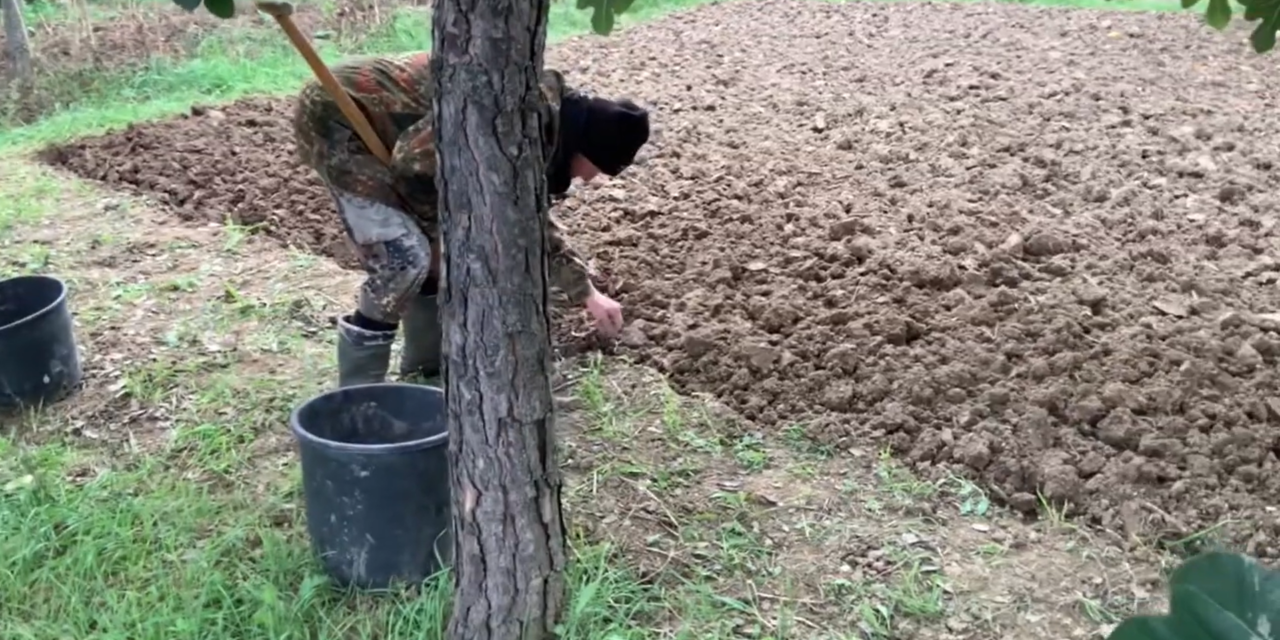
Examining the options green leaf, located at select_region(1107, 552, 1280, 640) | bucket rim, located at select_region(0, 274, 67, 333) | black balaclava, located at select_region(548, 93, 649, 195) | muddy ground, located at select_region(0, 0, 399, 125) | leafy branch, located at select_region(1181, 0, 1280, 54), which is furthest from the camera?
muddy ground, located at select_region(0, 0, 399, 125)

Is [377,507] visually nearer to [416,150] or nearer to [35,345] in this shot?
[416,150]

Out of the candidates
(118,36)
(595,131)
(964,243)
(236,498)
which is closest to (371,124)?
(595,131)

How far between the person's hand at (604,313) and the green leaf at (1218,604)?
2.63 m

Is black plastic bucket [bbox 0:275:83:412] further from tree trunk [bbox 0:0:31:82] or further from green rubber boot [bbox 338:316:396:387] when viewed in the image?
tree trunk [bbox 0:0:31:82]

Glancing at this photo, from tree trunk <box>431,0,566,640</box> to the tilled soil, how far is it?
109 centimetres

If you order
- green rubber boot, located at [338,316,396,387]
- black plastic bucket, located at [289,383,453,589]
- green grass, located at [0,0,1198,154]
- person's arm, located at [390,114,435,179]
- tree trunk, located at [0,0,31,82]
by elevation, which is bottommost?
green grass, located at [0,0,1198,154]

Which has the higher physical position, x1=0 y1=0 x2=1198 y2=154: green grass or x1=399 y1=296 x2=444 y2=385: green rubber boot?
x1=399 y1=296 x2=444 y2=385: green rubber boot

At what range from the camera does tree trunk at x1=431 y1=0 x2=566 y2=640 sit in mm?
1920

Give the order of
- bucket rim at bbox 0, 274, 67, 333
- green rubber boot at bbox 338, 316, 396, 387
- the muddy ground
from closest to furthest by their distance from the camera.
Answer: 1. green rubber boot at bbox 338, 316, 396, 387
2. bucket rim at bbox 0, 274, 67, 333
3. the muddy ground

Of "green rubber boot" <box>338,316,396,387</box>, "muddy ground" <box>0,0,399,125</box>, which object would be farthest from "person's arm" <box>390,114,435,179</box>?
"muddy ground" <box>0,0,399,125</box>

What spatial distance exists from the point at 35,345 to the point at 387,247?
3.30 ft

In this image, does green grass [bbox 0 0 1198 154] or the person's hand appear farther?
green grass [bbox 0 0 1198 154]

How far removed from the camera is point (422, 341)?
337cm

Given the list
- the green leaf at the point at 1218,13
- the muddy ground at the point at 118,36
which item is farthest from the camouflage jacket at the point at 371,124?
the muddy ground at the point at 118,36
